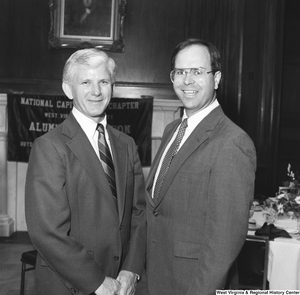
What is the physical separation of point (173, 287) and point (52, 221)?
587 mm

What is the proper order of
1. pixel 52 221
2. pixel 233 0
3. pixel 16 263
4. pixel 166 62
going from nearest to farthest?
pixel 52 221 < pixel 16 263 < pixel 233 0 < pixel 166 62

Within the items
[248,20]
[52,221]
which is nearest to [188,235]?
[52,221]

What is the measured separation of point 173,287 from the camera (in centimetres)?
183

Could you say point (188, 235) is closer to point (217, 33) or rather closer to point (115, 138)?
point (115, 138)

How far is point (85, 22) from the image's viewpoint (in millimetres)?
5910

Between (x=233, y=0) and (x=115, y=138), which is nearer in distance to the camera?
(x=115, y=138)

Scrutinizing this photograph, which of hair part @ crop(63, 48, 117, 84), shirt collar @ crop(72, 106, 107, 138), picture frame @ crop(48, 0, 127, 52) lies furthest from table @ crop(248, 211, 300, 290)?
picture frame @ crop(48, 0, 127, 52)

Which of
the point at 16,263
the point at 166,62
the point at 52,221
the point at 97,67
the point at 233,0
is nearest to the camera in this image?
the point at 52,221

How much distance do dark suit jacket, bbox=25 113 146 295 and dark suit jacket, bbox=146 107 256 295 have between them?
0.15m

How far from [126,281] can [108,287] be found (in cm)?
14

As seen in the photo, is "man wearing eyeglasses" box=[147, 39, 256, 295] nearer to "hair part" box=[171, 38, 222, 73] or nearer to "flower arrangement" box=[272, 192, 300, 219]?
"hair part" box=[171, 38, 222, 73]

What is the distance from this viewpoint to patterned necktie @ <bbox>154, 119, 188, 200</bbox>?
194cm

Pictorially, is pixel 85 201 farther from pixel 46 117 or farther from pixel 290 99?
pixel 290 99

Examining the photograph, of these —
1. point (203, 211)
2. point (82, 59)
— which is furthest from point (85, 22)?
point (203, 211)
